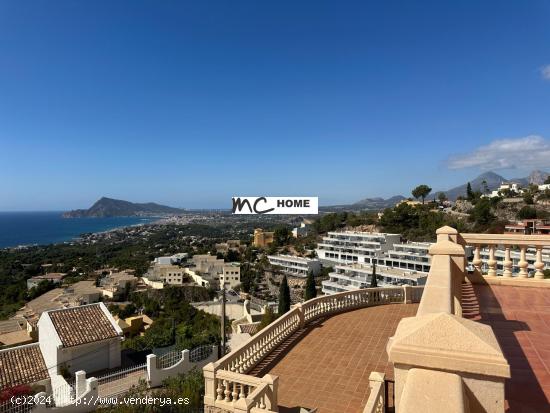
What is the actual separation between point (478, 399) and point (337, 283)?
47.7 meters

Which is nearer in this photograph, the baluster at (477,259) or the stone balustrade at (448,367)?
the stone balustrade at (448,367)

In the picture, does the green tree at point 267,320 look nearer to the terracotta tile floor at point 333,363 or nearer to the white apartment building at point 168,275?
the terracotta tile floor at point 333,363

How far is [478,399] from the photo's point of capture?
149cm

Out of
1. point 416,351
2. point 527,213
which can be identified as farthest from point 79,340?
point 527,213

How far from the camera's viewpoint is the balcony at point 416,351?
146 cm

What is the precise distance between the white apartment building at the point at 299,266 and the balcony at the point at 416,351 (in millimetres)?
52262

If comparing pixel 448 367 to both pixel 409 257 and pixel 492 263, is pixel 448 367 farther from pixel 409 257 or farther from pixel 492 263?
pixel 409 257

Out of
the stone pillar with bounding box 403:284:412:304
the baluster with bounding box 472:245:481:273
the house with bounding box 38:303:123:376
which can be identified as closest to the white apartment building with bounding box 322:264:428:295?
the house with bounding box 38:303:123:376

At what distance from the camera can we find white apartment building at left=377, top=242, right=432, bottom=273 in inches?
1853

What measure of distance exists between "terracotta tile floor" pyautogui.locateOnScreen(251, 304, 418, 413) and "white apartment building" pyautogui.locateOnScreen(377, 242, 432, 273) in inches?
1627

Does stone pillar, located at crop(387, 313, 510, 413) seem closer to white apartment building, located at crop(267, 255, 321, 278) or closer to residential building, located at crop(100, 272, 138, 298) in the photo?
residential building, located at crop(100, 272, 138, 298)

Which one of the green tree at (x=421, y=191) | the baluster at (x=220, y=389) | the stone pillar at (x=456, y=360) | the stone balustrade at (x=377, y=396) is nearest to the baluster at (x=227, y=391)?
the baluster at (x=220, y=389)

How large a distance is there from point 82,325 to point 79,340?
1018mm

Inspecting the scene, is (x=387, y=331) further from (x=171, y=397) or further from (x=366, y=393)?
(x=171, y=397)
